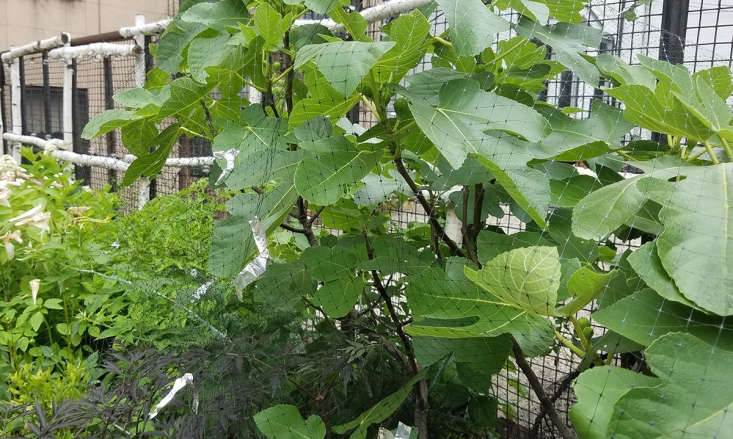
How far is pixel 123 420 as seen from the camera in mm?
999

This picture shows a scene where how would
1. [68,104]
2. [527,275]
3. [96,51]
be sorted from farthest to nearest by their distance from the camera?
[68,104]
[96,51]
[527,275]

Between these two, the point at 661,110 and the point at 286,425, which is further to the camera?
the point at 286,425

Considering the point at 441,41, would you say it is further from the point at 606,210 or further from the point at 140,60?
the point at 140,60

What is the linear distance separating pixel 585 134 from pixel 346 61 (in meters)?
0.35

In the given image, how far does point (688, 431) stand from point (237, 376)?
70 cm

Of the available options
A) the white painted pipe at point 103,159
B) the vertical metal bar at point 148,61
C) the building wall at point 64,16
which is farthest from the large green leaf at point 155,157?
the building wall at point 64,16

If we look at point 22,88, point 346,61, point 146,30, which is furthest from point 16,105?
point 346,61

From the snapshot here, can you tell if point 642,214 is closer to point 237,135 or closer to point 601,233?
point 601,233

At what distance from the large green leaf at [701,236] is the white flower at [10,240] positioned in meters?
1.81

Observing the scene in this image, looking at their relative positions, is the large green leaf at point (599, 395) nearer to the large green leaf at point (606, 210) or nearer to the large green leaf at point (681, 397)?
the large green leaf at point (681, 397)

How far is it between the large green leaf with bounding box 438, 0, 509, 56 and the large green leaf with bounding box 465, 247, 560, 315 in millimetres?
218

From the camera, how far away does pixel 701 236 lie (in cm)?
51

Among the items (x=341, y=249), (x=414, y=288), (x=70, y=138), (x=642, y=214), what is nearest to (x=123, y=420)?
(x=341, y=249)

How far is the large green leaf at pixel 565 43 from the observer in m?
0.76
